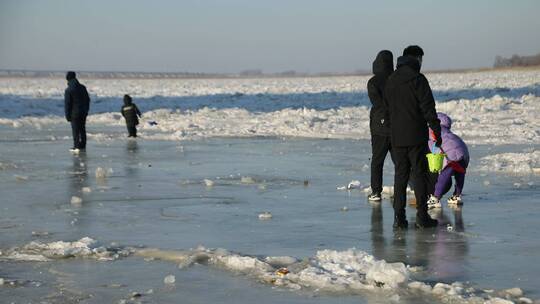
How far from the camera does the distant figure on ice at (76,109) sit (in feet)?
68.6

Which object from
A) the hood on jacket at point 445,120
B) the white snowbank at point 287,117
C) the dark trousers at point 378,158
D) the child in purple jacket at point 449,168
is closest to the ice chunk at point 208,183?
the dark trousers at point 378,158

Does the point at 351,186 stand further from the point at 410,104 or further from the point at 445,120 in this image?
the point at 410,104

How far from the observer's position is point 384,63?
37.4 feet

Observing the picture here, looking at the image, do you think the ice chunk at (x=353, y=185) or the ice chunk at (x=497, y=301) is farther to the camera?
the ice chunk at (x=353, y=185)

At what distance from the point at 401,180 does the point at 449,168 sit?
5.08 ft

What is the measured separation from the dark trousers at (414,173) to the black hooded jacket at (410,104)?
0.11 m

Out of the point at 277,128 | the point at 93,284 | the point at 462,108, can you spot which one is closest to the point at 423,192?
the point at 93,284

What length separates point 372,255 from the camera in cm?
802

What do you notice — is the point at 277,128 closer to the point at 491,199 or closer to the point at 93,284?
the point at 491,199

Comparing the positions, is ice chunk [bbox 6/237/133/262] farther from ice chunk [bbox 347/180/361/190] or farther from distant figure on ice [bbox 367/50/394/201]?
ice chunk [bbox 347/180/361/190]

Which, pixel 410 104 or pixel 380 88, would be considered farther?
pixel 380 88

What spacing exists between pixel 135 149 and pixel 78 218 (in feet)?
35.2

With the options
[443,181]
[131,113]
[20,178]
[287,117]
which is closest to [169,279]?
[443,181]

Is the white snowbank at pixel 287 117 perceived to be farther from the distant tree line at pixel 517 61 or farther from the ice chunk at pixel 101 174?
the distant tree line at pixel 517 61
